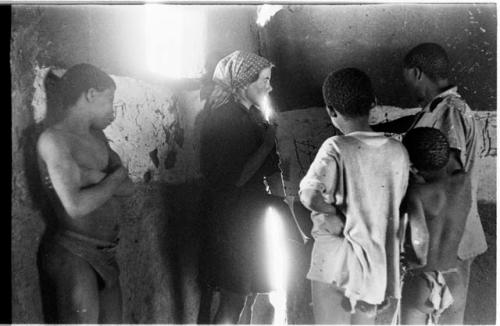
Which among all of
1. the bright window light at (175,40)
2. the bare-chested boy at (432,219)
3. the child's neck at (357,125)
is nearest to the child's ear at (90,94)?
the bright window light at (175,40)

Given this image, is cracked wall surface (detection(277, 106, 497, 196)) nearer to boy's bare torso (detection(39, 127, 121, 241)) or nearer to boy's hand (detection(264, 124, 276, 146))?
boy's hand (detection(264, 124, 276, 146))

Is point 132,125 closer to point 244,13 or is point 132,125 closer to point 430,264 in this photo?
point 244,13

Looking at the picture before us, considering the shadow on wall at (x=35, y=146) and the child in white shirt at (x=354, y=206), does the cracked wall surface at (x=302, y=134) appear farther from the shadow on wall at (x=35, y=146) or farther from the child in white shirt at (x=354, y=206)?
the shadow on wall at (x=35, y=146)

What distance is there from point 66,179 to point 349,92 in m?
1.05

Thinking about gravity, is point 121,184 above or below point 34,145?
below

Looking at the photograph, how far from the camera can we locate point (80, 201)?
1.73 metres

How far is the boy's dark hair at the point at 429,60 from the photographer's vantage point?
1.97m

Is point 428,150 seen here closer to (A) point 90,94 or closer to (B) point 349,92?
(B) point 349,92

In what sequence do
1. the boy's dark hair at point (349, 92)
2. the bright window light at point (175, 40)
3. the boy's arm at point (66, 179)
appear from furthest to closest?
the bright window light at point (175, 40)
the boy's dark hair at point (349, 92)
the boy's arm at point (66, 179)

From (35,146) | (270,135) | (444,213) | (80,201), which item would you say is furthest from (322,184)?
(35,146)

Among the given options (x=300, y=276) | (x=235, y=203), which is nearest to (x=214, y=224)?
(x=235, y=203)

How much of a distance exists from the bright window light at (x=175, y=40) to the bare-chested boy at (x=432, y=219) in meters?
0.88

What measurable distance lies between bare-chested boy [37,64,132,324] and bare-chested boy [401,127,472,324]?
1.11 m
